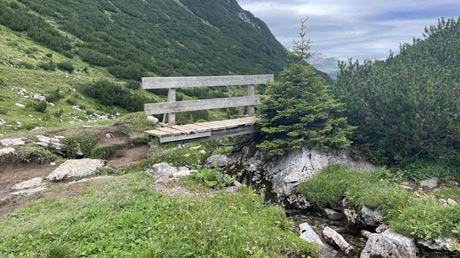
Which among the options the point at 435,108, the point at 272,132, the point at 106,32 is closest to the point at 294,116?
the point at 272,132

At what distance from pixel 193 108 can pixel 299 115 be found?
3790mm

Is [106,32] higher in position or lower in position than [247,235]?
higher

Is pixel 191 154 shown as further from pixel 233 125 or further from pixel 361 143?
pixel 361 143

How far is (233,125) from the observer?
37.3 feet

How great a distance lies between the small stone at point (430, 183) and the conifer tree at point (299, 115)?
8.74 feet

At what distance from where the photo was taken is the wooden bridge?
994 cm

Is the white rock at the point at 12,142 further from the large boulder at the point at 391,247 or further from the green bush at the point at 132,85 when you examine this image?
the green bush at the point at 132,85

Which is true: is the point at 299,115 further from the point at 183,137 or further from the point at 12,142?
the point at 12,142

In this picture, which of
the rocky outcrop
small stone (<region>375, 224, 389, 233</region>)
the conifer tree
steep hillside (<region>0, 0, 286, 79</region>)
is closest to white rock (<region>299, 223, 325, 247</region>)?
small stone (<region>375, 224, 389, 233</region>)

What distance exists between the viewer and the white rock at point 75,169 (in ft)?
26.5

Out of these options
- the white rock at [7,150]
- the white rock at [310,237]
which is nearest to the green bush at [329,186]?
the white rock at [310,237]

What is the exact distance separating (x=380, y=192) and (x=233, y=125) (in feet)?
16.9

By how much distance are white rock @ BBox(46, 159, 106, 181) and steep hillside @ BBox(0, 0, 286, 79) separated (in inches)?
651

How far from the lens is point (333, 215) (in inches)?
353
